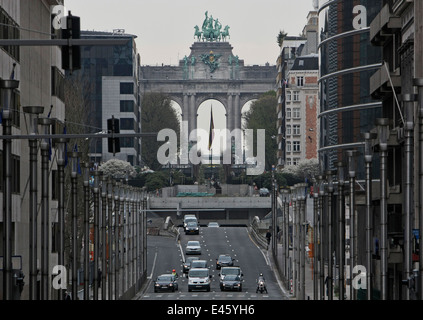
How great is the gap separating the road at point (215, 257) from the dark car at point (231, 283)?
0.41 metres

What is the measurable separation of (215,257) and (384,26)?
7156 cm

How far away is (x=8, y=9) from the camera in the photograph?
53344 millimetres

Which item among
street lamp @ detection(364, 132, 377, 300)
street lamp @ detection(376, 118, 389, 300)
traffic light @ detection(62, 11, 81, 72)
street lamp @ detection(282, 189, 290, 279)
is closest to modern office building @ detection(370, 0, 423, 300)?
street lamp @ detection(364, 132, 377, 300)

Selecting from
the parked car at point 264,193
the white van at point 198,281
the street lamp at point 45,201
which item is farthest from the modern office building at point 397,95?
the parked car at point 264,193

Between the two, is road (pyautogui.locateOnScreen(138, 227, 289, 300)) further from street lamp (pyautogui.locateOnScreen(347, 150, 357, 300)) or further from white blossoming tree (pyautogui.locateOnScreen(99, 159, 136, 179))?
street lamp (pyautogui.locateOnScreen(347, 150, 357, 300))

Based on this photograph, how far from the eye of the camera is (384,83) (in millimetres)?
55594

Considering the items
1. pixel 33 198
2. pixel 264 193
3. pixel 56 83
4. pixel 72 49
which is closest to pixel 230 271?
pixel 56 83

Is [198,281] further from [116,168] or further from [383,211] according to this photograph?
[116,168]

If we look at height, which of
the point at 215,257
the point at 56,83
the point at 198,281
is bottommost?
the point at 215,257

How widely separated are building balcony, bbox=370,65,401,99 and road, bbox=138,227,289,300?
91.3 feet

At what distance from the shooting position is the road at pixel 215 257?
90188mm
